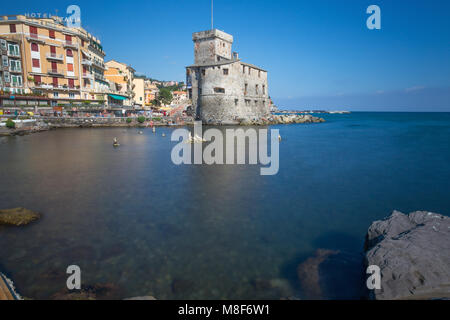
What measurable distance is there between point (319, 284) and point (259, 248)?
74.4 inches

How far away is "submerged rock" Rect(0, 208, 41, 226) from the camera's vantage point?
26.9 ft

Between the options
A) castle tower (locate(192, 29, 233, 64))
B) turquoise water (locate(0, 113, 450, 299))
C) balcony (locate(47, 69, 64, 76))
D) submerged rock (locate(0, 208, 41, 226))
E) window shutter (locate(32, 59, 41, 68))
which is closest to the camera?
turquoise water (locate(0, 113, 450, 299))

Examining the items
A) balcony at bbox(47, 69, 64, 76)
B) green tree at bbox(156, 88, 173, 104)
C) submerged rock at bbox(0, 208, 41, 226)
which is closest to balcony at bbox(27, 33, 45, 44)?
balcony at bbox(47, 69, 64, 76)

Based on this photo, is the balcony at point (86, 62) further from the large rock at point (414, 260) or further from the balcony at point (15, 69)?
the large rock at point (414, 260)

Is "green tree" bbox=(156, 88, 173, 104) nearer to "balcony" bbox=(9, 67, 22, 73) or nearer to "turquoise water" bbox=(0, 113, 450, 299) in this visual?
"balcony" bbox=(9, 67, 22, 73)

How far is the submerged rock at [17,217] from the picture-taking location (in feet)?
26.9

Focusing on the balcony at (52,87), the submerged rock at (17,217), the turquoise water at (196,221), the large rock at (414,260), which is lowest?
the turquoise water at (196,221)

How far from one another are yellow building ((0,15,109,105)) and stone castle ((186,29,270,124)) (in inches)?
717

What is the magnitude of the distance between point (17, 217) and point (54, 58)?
4254cm

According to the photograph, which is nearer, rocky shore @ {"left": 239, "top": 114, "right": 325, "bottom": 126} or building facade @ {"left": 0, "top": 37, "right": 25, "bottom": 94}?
building facade @ {"left": 0, "top": 37, "right": 25, "bottom": 94}

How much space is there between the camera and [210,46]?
167 ft

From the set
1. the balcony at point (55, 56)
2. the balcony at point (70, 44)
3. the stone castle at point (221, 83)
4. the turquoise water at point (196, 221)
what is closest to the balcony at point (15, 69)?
the balcony at point (55, 56)

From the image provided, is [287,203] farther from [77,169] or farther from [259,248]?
[77,169]

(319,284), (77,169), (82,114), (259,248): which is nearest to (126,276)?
(259,248)
